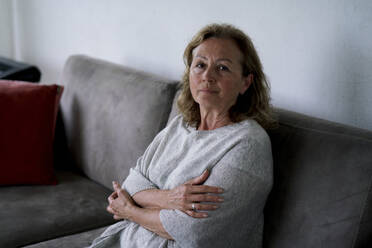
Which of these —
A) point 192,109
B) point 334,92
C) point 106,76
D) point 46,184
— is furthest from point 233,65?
point 46,184

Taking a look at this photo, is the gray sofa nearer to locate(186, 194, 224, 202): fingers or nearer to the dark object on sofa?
locate(186, 194, 224, 202): fingers

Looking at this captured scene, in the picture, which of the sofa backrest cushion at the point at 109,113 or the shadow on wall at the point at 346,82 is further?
the sofa backrest cushion at the point at 109,113

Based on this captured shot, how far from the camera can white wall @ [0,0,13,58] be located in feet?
12.2

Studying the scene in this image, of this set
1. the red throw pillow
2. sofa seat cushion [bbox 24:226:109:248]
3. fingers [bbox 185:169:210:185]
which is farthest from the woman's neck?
the red throw pillow

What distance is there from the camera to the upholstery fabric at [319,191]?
119 cm

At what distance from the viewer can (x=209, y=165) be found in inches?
53.1

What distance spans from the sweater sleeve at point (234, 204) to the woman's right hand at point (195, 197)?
16mm

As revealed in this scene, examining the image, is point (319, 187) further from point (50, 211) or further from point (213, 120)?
point (50, 211)

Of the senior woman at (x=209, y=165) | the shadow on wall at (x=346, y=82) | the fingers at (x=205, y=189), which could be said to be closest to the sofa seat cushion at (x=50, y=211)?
the senior woman at (x=209, y=165)

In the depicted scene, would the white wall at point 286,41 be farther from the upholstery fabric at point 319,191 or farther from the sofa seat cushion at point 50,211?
the sofa seat cushion at point 50,211

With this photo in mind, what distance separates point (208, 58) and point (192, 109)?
26 cm

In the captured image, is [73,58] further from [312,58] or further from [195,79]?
[312,58]

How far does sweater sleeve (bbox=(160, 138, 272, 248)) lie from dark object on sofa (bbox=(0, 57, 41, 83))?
5.70 feet

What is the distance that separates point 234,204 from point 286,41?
0.75 metres
